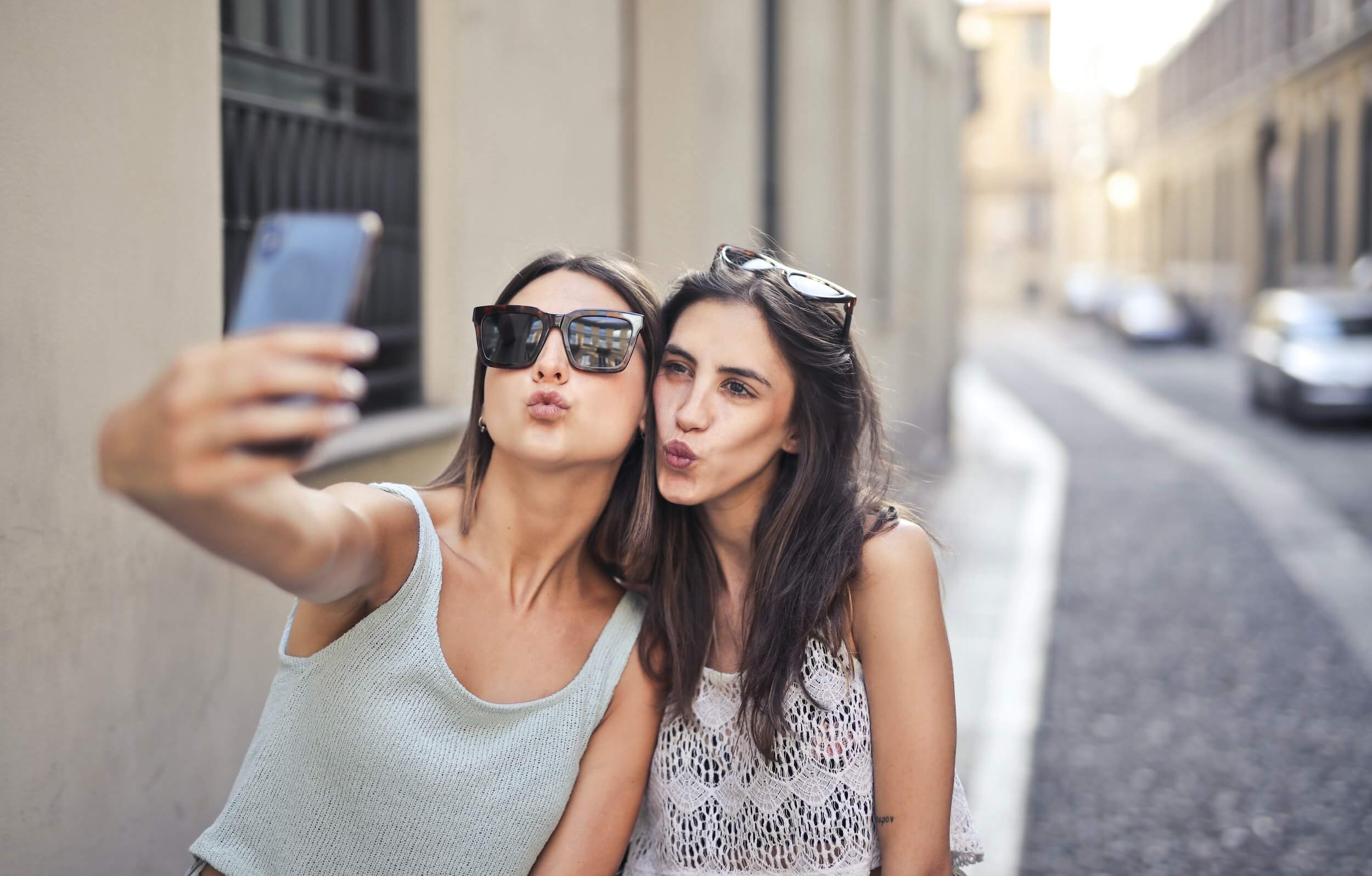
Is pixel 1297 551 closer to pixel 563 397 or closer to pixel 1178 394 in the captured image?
pixel 563 397

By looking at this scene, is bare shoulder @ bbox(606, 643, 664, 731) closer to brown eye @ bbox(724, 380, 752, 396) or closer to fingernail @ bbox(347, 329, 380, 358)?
brown eye @ bbox(724, 380, 752, 396)

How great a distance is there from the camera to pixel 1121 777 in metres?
5.04

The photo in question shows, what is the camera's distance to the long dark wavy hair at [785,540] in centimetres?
239

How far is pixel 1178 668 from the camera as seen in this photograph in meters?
6.51

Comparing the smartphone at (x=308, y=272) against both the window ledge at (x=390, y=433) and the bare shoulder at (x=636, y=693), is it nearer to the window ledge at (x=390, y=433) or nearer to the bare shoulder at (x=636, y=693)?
the bare shoulder at (x=636, y=693)

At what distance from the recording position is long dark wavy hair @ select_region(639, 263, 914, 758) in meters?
2.39

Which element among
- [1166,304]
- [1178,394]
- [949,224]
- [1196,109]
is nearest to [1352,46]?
[1166,304]

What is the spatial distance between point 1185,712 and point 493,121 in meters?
3.94

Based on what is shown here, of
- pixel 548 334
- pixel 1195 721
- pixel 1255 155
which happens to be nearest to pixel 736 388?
pixel 548 334

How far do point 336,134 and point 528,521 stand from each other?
228cm

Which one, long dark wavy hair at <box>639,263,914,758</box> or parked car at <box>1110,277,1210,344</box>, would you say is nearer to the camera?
long dark wavy hair at <box>639,263,914,758</box>

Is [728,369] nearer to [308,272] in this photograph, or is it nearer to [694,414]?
[694,414]

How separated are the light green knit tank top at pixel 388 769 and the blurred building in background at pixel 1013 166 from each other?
68181 millimetres

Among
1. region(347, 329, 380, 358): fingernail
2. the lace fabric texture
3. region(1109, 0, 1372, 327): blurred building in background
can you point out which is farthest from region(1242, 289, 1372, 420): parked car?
region(347, 329, 380, 358): fingernail
